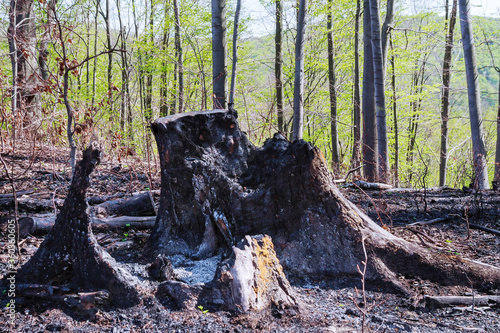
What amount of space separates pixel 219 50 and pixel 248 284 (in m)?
6.10

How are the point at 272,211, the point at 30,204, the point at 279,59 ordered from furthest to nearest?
the point at 279,59, the point at 30,204, the point at 272,211

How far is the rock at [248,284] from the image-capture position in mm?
2289

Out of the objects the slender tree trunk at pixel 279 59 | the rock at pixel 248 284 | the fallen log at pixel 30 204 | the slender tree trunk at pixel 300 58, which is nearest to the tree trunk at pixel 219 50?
the slender tree trunk at pixel 300 58

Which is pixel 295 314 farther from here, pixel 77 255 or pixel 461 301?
pixel 77 255

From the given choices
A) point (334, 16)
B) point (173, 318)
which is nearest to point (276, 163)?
point (173, 318)

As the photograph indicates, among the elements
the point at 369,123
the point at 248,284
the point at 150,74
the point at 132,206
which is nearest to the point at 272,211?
the point at 248,284

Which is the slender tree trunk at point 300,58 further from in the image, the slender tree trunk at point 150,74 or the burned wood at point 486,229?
the slender tree trunk at point 150,74

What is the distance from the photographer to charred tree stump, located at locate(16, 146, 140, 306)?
91.7 inches

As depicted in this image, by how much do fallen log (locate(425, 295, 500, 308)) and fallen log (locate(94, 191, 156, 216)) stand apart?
323 centimetres

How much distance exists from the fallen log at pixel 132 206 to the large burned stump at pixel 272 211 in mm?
1166

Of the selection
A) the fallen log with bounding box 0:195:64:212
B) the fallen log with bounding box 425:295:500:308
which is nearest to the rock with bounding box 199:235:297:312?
the fallen log with bounding box 425:295:500:308

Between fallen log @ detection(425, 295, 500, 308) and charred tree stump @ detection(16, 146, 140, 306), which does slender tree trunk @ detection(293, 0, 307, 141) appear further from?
charred tree stump @ detection(16, 146, 140, 306)

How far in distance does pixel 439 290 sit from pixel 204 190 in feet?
7.07

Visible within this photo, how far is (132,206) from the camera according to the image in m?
4.46
